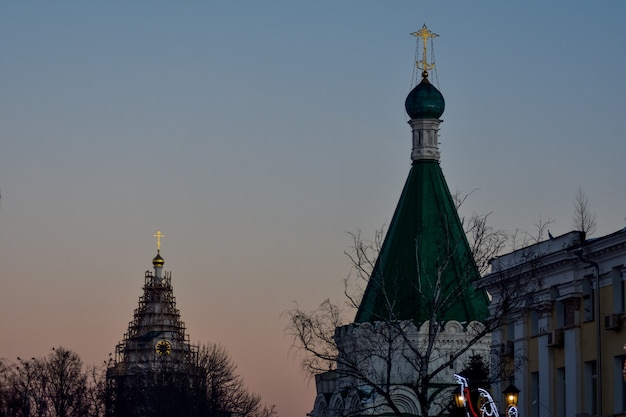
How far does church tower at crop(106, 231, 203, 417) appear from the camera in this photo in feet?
246

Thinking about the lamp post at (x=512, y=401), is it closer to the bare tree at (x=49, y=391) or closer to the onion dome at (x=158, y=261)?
the bare tree at (x=49, y=391)

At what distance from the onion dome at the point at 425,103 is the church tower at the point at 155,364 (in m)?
16.2

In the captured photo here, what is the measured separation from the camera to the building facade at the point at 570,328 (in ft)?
105

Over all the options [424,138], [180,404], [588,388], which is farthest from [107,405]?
[588,388]

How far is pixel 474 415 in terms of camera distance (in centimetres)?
2959

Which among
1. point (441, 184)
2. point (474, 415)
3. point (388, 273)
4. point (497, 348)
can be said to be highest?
point (441, 184)

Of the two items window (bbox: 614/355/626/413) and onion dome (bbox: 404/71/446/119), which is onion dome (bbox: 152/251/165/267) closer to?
onion dome (bbox: 404/71/446/119)

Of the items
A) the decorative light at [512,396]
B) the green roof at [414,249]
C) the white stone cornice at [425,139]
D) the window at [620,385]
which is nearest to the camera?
the decorative light at [512,396]

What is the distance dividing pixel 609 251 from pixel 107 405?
51858mm

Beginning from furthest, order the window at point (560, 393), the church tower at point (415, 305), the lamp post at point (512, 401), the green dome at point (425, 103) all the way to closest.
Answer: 1. the green dome at point (425, 103)
2. the church tower at point (415, 305)
3. the window at point (560, 393)
4. the lamp post at point (512, 401)

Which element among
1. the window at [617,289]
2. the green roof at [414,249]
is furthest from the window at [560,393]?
the green roof at [414,249]

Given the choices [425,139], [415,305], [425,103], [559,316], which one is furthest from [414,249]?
[559,316]

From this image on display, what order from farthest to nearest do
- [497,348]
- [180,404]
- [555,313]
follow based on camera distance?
[180,404] < [497,348] < [555,313]

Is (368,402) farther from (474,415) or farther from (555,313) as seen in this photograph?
(474,415)
